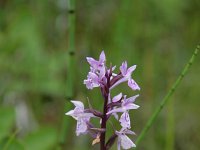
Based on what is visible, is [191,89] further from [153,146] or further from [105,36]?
[105,36]

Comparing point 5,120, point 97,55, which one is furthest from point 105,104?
point 97,55

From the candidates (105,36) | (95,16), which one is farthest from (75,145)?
(95,16)

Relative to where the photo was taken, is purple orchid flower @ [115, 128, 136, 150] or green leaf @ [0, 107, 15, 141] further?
green leaf @ [0, 107, 15, 141]

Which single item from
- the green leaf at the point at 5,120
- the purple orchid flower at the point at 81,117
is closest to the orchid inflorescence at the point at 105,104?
the purple orchid flower at the point at 81,117

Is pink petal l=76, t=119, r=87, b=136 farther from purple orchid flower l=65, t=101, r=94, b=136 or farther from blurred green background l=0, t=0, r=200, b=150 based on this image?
blurred green background l=0, t=0, r=200, b=150

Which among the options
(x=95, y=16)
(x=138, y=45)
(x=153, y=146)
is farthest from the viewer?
(x=95, y=16)

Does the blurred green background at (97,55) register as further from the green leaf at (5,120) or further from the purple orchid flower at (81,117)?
the purple orchid flower at (81,117)

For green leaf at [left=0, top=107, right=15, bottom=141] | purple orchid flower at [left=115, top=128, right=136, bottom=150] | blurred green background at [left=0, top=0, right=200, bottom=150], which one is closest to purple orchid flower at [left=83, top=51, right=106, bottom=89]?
purple orchid flower at [left=115, top=128, right=136, bottom=150]

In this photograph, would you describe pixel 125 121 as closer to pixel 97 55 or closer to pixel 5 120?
pixel 5 120
